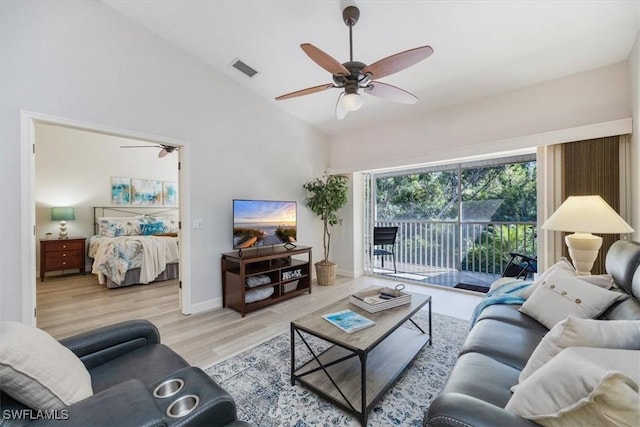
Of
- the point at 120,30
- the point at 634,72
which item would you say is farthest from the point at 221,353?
the point at 634,72

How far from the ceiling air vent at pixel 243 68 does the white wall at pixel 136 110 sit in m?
0.28

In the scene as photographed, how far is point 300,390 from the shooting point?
171cm

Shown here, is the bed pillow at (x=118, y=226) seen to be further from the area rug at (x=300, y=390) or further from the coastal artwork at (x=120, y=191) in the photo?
the area rug at (x=300, y=390)

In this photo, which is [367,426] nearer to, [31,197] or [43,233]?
[31,197]

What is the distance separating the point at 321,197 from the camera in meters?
4.21

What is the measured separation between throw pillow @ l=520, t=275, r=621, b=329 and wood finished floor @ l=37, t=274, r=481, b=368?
129 centimetres

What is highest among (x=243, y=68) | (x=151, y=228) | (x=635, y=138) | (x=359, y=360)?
(x=243, y=68)

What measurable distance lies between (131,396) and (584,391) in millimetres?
1298

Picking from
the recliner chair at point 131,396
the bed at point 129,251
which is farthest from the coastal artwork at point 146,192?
the recliner chair at point 131,396

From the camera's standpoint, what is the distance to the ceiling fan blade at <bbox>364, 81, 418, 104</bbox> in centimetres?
214

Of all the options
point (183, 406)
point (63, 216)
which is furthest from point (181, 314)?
point (63, 216)

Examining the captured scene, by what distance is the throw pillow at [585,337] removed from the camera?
93cm

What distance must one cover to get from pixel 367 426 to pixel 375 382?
0.88 feet

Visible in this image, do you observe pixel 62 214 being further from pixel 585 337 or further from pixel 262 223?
pixel 585 337
